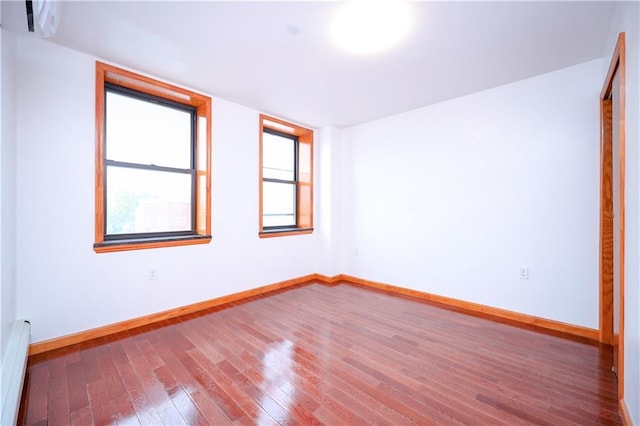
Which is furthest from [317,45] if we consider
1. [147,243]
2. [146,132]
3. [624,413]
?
[624,413]

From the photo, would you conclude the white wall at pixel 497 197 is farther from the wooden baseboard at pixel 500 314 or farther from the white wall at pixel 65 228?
the white wall at pixel 65 228

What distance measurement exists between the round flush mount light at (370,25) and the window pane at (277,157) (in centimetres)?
208

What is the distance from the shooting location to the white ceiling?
1800mm

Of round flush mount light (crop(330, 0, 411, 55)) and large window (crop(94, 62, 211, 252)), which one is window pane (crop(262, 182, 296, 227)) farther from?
round flush mount light (crop(330, 0, 411, 55))

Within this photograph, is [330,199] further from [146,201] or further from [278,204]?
[146,201]

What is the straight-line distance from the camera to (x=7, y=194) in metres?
1.73

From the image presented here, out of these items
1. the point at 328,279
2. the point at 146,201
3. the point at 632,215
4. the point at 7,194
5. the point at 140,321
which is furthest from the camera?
the point at 328,279

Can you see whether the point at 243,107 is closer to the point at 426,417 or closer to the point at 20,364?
the point at 20,364

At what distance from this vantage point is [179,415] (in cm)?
146

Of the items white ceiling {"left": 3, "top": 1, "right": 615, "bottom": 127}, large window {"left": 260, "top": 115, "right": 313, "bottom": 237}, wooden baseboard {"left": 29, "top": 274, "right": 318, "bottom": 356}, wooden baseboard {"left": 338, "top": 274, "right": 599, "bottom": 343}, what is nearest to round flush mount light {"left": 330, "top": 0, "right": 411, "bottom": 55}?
white ceiling {"left": 3, "top": 1, "right": 615, "bottom": 127}

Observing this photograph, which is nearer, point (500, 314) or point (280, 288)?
point (500, 314)

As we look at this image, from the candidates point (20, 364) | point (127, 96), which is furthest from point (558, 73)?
point (20, 364)

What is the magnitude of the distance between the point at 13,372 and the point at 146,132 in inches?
85.4

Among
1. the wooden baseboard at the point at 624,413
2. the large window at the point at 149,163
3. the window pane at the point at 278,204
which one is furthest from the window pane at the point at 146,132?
the wooden baseboard at the point at 624,413
